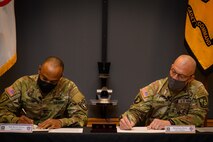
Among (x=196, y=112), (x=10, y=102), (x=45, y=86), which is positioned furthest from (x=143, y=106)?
(x=10, y=102)

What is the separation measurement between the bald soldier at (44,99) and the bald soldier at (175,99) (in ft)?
1.49

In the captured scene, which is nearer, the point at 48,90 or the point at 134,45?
the point at 48,90

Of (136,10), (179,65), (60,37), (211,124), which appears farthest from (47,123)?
(211,124)

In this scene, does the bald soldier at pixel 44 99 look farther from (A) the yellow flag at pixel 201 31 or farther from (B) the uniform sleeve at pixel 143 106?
(A) the yellow flag at pixel 201 31

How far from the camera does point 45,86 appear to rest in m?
2.83

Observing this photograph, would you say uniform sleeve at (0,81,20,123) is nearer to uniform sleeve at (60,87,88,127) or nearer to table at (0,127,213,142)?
uniform sleeve at (60,87,88,127)

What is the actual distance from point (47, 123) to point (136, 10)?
7.07 ft

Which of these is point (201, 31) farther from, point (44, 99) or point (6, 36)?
point (6, 36)

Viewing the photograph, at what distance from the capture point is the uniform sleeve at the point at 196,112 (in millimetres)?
2717

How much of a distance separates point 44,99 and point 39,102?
0.16 feet

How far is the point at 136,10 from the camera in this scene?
4.12m

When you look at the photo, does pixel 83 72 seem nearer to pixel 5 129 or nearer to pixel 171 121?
pixel 171 121
